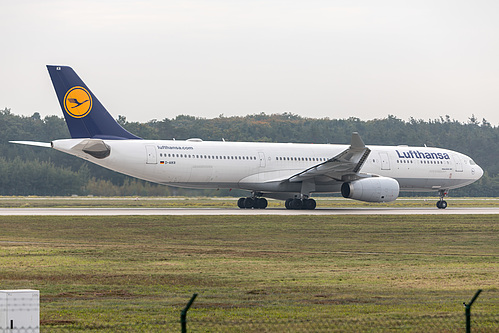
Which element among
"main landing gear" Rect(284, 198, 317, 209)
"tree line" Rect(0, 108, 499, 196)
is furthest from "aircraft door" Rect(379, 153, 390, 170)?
"tree line" Rect(0, 108, 499, 196)

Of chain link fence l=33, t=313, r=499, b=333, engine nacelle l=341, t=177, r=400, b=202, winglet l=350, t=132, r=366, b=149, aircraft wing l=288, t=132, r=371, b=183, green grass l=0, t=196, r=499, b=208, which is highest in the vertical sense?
winglet l=350, t=132, r=366, b=149

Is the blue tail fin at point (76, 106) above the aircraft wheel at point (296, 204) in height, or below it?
above

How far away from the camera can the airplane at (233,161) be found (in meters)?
41.2

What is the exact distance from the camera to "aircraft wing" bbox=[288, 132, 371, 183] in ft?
138

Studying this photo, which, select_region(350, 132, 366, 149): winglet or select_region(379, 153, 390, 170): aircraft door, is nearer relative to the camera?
select_region(350, 132, 366, 149): winglet

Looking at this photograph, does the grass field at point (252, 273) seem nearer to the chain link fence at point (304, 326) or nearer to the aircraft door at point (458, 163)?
the chain link fence at point (304, 326)

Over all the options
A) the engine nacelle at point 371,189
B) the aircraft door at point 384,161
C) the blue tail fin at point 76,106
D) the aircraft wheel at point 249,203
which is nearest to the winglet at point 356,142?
the engine nacelle at point 371,189

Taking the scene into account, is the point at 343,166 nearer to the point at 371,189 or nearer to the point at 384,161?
the point at 371,189

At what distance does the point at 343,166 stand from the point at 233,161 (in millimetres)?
6030

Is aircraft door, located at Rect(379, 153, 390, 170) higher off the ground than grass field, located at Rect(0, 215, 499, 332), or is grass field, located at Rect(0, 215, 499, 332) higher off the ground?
aircraft door, located at Rect(379, 153, 390, 170)

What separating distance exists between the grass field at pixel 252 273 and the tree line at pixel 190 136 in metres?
25.2

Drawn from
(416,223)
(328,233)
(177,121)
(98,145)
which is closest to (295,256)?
(328,233)

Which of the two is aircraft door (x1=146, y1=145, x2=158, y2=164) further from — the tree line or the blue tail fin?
the tree line

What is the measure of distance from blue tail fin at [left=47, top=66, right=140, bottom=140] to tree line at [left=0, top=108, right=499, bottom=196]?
14.1 meters
